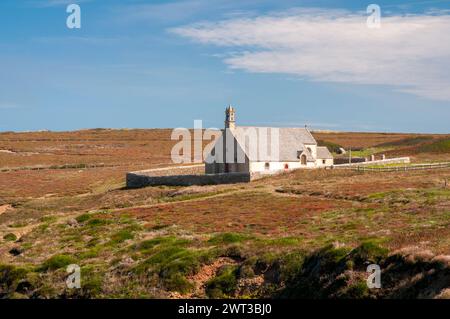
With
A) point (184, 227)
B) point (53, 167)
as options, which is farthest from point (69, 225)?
point (53, 167)

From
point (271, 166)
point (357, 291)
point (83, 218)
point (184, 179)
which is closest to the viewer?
point (357, 291)

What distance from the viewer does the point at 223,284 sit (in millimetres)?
29875

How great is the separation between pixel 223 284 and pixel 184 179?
47047mm

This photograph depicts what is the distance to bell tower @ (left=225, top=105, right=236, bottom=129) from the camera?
79.3m

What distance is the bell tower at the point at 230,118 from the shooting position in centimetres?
7931

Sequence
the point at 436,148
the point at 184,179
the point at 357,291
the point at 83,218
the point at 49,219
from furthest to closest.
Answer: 1. the point at 436,148
2. the point at 184,179
3. the point at 49,219
4. the point at 83,218
5. the point at 357,291

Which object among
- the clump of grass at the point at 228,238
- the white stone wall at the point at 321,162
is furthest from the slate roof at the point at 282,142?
the clump of grass at the point at 228,238

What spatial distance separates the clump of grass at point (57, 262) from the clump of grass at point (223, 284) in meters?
9.74

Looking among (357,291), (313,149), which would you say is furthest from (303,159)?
(357,291)

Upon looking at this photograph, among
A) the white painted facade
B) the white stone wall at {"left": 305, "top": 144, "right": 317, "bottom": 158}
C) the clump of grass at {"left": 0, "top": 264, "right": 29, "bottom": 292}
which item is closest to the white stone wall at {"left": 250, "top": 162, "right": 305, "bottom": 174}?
the white painted facade

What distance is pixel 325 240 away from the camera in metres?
34.1

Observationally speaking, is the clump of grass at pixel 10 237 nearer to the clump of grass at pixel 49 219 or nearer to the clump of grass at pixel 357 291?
the clump of grass at pixel 49 219

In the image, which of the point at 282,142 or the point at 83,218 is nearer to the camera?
the point at 83,218

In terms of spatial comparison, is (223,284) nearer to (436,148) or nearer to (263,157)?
(263,157)
